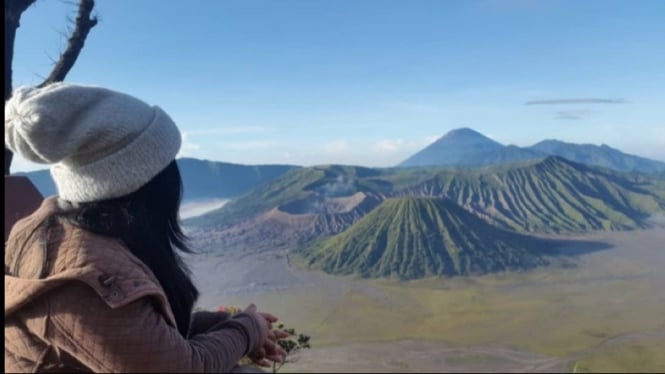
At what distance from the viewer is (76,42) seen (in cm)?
247

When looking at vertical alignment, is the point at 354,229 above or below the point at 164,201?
below

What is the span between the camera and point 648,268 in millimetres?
44375

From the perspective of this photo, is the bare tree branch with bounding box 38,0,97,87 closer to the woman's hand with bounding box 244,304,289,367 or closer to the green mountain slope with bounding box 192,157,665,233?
the woman's hand with bounding box 244,304,289,367

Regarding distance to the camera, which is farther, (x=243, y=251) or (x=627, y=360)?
(x=243, y=251)

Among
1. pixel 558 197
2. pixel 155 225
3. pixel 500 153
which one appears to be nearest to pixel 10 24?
pixel 155 225

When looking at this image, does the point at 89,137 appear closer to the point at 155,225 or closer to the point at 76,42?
the point at 155,225

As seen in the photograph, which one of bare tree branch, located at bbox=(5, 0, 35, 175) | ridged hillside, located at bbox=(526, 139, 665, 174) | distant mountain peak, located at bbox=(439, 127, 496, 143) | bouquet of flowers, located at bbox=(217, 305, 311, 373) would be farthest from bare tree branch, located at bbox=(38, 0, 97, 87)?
distant mountain peak, located at bbox=(439, 127, 496, 143)

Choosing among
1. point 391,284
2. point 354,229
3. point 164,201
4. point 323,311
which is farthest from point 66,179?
point 354,229

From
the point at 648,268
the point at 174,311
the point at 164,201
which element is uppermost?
the point at 164,201

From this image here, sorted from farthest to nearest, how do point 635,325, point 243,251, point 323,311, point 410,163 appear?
point 410,163 < point 243,251 < point 323,311 < point 635,325

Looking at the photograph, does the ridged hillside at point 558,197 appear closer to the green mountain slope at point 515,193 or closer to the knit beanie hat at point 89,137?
the green mountain slope at point 515,193

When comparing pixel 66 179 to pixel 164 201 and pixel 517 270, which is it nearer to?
pixel 164 201

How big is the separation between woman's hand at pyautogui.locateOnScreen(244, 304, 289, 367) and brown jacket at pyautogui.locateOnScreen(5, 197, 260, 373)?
2.8 inches

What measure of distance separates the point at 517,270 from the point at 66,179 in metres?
51.4
